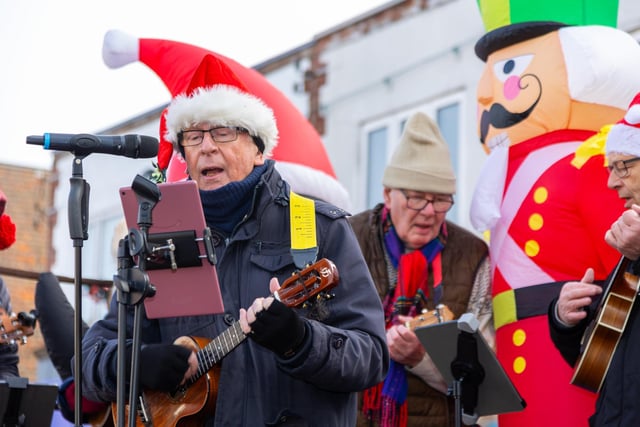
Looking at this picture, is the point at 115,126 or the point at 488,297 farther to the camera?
the point at 115,126

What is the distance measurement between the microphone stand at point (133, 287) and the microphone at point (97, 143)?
32 centimetres

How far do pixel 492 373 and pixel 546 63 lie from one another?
5.56ft

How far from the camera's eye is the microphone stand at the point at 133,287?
11.1ft

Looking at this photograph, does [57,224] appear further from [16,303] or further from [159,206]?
[159,206]

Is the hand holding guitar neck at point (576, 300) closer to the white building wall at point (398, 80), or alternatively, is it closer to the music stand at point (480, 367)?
the music stand at point (480, 367)

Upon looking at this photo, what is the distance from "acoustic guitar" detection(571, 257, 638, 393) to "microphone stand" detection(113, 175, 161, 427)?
1.93 meters

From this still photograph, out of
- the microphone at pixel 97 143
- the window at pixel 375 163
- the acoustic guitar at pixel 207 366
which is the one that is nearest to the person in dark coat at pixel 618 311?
the acoustic guitar at pixel 207 366

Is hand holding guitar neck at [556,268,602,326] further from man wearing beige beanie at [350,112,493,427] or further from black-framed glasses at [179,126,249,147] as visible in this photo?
black-framed glasses at [179,126,249,147]

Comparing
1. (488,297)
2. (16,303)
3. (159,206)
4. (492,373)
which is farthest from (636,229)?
(16,303)

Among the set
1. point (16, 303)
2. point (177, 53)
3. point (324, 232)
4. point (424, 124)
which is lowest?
point (16, 303)

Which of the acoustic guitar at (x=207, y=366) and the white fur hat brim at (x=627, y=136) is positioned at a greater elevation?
the white fur hat brim at (x=627, y=136)

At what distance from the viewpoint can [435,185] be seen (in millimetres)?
5785

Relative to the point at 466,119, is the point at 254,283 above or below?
below

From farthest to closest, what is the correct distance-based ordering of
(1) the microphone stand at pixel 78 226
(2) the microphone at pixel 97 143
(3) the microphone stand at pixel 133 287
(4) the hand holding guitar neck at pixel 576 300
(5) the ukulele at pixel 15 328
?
(5) the ukulele at pixel 15 328 → (4) the hand holding guitar neck at pixel 576 300 → (2) the microphone at pixel 97 143 → (1) the microphone stand at pixel 78 226 → (3) the microphone stand at pixel 133 287
